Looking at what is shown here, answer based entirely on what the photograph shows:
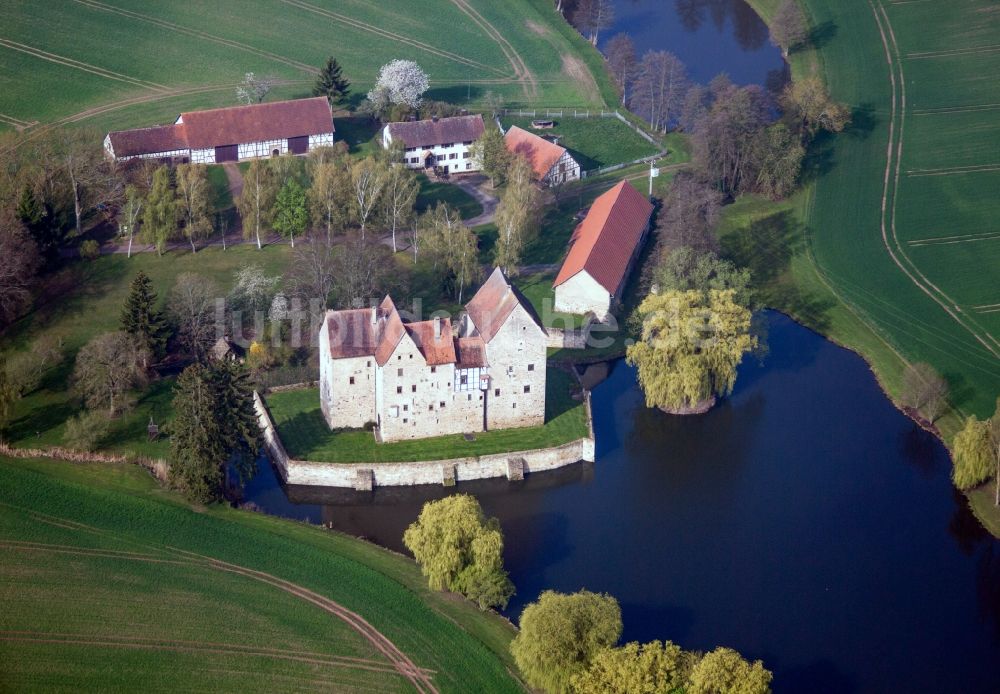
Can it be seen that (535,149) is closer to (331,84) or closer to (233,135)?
(331,84)

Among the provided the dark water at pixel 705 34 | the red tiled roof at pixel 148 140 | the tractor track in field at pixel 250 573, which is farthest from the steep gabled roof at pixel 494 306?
the dark water at pixel 705 34

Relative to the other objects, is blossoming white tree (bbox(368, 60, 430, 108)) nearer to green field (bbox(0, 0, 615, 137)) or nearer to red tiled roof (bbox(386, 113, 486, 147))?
red tiled roof (bbox(386, 113, 486, 147))

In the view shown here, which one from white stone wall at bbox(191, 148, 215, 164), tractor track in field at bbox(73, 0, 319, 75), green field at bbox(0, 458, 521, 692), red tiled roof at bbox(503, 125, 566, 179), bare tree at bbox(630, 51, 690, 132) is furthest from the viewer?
tractor track in field at bbox(73, 0, 319, 75)

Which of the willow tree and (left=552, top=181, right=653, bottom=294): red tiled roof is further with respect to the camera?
(left=552, top=181, right=653, bottom=294): red tiled roof

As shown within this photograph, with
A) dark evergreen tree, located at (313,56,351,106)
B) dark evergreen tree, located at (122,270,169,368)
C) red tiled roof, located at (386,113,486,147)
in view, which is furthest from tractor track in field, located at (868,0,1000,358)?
dark evergreen tree, located at (122,270,169,368)

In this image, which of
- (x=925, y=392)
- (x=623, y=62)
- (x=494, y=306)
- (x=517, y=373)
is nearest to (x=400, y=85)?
(x=623, y=62)

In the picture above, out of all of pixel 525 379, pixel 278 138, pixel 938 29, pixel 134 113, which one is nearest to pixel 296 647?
pixel 525 379

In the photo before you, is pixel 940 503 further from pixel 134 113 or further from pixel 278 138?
pixel 134 113
